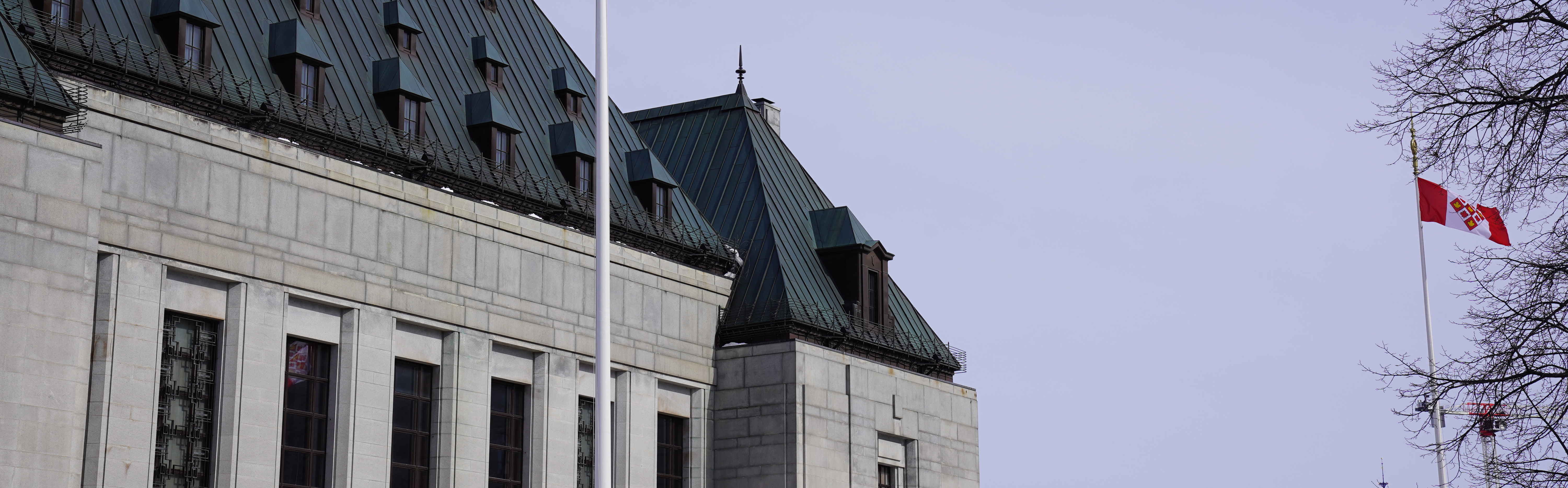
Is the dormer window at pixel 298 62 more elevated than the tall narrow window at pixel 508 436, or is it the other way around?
the dormer window at pixel 298 62

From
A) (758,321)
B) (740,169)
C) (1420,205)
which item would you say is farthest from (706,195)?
(1420,205)

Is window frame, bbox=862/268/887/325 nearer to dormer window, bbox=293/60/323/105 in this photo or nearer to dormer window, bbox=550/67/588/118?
dormer window, bbox=550/67/588/118

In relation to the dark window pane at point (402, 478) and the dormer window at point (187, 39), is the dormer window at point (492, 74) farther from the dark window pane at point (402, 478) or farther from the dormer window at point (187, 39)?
the dark window pane at point (402, 478)

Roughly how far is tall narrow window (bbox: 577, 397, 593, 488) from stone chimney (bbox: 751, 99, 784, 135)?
711 inches

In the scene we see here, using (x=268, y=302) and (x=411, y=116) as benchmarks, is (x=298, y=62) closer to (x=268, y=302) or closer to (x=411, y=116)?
(x=411, y=116)

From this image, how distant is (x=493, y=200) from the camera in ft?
130

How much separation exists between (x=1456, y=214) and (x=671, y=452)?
2374 centimetres

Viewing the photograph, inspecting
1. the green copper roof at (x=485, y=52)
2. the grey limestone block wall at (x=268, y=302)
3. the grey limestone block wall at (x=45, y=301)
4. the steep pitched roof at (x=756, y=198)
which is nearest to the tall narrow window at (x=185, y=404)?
the grey limestone block wall at (x=268, y=302)

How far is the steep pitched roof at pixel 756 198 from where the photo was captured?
4778 cm

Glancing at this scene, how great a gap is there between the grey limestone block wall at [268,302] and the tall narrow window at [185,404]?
0.88ft

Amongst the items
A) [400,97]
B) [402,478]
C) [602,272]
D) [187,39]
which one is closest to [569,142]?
[400,97]

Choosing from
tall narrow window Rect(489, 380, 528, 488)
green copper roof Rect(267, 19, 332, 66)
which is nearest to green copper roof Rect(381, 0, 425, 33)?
green copper roof Rect(267, 19, 332, 66)

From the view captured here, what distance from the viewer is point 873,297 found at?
50.2m

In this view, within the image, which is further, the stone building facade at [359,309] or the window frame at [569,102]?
the window frame at [569,102]
